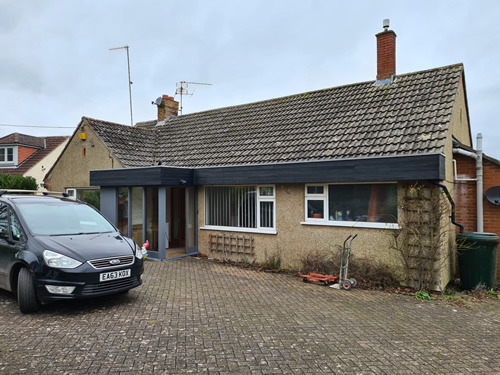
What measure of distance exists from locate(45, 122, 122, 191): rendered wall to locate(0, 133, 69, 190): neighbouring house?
518 inches

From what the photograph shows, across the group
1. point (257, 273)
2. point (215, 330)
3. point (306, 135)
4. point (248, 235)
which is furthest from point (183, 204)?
point (215, 330)

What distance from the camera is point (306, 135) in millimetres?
10602

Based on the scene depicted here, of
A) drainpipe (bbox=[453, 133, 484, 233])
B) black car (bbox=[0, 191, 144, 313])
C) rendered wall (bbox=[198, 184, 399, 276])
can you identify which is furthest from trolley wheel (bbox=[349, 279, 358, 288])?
black car (bbox=[0, 191, 144, 313])

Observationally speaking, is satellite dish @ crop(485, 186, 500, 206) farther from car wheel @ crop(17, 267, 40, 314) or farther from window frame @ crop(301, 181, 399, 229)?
car wheel @ crop(17, 267, 40, 314)

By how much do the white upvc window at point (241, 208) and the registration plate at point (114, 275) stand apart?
15.4 ft

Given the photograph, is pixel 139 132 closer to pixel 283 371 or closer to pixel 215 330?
pixel 215 330

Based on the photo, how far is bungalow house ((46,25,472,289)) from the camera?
8109mm

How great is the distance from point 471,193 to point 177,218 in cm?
863

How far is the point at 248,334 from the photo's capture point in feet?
16.6

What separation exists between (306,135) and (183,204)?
4.56 metres

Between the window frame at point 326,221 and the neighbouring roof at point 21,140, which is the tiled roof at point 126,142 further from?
the neighbouring roof at point 21,140

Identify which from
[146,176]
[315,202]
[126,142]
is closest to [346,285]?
[315,202]

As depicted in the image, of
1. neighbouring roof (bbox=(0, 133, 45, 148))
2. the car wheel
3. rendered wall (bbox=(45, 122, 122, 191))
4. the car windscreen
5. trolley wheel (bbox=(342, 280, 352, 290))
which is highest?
neighbouring roof (bbox=(0, 133, 45, 148))

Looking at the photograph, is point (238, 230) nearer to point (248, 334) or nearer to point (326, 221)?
point (326, 221)
